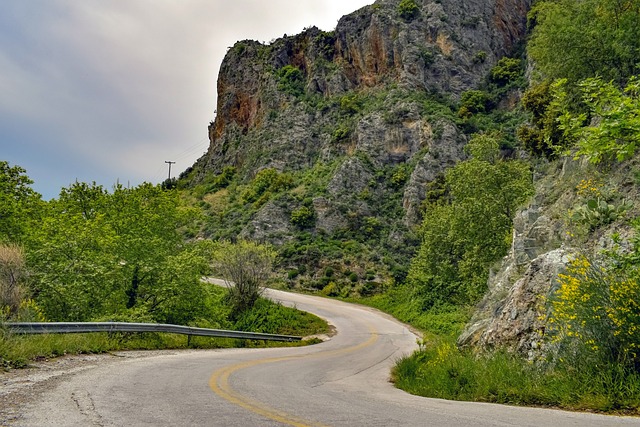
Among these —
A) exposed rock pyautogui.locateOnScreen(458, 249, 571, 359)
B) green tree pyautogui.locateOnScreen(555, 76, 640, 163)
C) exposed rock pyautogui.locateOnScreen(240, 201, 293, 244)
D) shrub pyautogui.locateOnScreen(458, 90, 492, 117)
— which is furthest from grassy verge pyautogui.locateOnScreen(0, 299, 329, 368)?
shrub pyautogui.locateOnScreen(458, 90, 492, 117)

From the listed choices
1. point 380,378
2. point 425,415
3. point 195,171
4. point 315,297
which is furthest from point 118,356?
point 195,171

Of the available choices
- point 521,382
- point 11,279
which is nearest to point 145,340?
point 11,279

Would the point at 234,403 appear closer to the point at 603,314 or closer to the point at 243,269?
the point at 603,314

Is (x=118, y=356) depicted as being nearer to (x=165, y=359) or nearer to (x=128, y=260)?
(x=165, y=359)

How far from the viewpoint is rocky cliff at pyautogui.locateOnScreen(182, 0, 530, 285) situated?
54175mm

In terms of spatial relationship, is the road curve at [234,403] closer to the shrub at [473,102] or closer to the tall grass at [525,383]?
the tall grass at [525,383]

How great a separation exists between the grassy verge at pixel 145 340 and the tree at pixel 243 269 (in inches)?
39.1

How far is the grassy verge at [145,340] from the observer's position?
30.5ft

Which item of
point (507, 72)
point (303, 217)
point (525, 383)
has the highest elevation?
point (507, 72)

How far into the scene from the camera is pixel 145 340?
1522 cm

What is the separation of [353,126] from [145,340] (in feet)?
183

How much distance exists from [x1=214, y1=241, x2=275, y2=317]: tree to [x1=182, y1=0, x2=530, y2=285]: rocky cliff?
17.9 metres

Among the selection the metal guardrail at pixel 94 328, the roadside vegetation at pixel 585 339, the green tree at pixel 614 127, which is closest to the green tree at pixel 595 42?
the roadside vegetation at pixel 585 339

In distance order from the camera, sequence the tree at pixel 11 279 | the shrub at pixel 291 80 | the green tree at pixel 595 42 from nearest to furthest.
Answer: the tree at pixel 11 279 < the green tree at pixel 595 42 < the shrub at pixel 291 80
